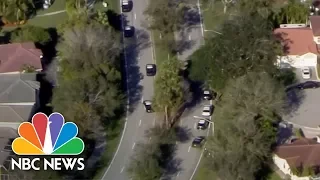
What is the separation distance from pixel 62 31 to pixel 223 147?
1866 centimetres

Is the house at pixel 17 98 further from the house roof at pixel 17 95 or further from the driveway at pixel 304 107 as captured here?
the driveway at pixel 304 107

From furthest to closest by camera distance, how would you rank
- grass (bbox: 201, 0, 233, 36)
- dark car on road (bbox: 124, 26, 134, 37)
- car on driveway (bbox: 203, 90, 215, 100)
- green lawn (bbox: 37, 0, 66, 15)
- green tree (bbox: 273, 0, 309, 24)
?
green lawn (bbox: 37, 0, 66, 15), grass (bbox: 201, 0, 233, 36), green tree (bbox: 273, 0, 309, 24), dark car on road (bbox: 124, 26, 134, 37), car on driveway (bbox: 203, 90, 215, 100)

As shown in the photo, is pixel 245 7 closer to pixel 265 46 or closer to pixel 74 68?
pixel 265 46

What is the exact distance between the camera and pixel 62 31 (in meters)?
68.6

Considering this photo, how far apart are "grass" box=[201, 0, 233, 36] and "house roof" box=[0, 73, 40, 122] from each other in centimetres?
1540

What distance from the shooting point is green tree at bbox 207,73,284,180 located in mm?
56125

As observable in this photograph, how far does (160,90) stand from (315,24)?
15.7 m

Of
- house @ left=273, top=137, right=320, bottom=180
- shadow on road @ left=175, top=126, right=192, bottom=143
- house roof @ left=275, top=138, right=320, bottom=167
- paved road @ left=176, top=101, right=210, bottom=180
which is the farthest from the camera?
shadow on road @ left=175, top=126, right=192, bottom=143

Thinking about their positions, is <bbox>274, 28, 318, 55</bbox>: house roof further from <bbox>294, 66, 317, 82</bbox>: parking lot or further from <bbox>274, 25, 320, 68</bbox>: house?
<bbox>294, 66, 317, 82</bbox>: parking lot

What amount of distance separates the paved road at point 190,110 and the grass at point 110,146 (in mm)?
4356

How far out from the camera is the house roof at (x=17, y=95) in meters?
61.1

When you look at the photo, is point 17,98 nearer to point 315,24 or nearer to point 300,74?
point 300,74

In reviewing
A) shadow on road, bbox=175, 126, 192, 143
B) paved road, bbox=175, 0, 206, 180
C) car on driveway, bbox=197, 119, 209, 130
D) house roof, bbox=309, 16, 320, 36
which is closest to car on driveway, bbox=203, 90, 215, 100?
paved road, bbox=175, 0, 206, 180

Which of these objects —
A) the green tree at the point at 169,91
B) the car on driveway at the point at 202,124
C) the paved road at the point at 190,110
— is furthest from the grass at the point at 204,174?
the green tree at the point at 169,91
